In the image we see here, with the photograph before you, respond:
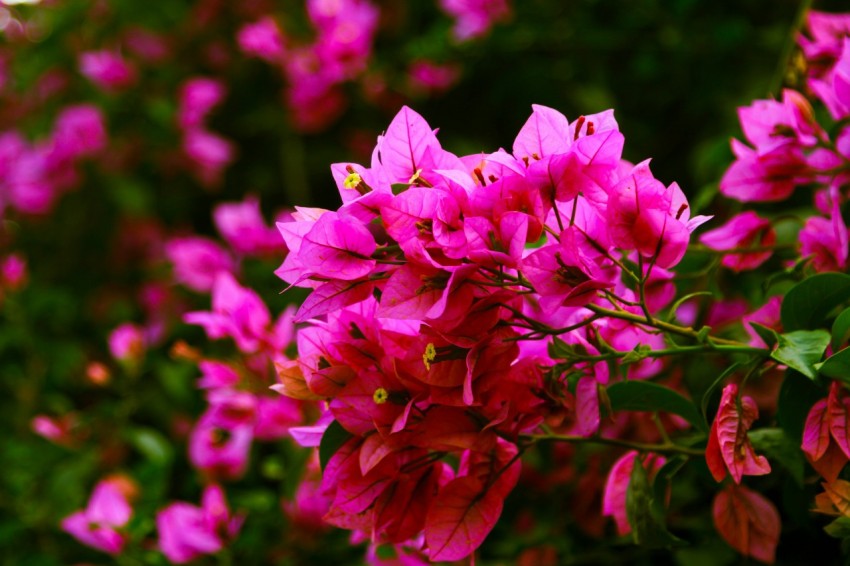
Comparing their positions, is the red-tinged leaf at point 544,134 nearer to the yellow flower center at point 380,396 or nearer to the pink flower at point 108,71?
the yellow flower center at point 380,396

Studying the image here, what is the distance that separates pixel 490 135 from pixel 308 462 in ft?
3.01

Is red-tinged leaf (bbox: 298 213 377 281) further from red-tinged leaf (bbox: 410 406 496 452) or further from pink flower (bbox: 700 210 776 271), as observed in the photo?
pink flower (bbox: 700 210 776 271)

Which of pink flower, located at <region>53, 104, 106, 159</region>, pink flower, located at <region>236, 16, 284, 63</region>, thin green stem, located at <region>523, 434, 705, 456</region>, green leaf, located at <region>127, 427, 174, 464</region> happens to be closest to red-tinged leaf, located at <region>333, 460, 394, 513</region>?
thin green stem, located at <region>523, 434, 705, 456</region>

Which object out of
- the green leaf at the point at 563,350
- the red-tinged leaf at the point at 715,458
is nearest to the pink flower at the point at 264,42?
the green leaf at the point at 563,350

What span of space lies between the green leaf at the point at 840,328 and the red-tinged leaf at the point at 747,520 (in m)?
0.16

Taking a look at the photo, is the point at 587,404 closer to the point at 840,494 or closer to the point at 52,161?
the point at 840,494

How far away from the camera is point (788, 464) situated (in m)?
0.64

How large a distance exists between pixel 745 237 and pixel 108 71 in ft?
5.05

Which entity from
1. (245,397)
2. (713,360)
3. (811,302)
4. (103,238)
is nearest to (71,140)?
(103,238)

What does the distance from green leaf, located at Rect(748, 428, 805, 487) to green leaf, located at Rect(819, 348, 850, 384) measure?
0.40 feet

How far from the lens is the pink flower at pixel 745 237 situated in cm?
77

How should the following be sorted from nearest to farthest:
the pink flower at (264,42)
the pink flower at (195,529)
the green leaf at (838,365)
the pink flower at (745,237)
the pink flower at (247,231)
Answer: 1. the green leaf at (838,365)
2. the pink flower at (745,237)
3. the pink flower at (195,529)
4. the pink flower at (247,231)
5. the pink flower at (264,42)

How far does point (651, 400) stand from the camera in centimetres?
63

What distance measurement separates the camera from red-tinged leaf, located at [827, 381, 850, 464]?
1.82 feet
